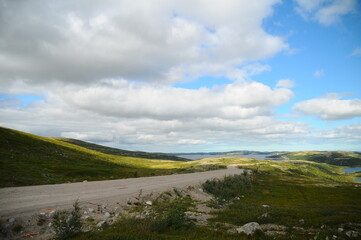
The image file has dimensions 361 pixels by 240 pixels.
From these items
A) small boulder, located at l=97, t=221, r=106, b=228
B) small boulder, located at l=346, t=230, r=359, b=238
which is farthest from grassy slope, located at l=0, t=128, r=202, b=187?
small boulder, located at l=346, t=230, r=359, b=238

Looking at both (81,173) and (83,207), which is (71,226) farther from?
(81,173)

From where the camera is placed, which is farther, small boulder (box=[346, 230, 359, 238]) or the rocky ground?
small boulder (box=[346, 230, 359, 238])

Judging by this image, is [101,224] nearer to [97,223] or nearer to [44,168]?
[97,223]

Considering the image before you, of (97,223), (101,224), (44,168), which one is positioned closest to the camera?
(101,224)

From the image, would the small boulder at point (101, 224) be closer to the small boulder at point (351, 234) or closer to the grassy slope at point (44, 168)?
the small boulder at point (351, 234)

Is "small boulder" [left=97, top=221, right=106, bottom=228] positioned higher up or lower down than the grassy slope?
higher up

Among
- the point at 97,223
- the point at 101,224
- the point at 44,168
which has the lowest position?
the point at 44,168

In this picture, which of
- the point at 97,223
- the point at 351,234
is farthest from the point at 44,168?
the point at 351,234

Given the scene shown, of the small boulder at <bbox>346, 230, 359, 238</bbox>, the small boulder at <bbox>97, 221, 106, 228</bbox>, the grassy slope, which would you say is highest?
the small boulder at <bbox>97, 221, 106, 228</bbox>

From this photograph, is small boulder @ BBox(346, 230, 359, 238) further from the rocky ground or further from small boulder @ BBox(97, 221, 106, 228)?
small boulder @ BBox(97, 221, 106, 228)

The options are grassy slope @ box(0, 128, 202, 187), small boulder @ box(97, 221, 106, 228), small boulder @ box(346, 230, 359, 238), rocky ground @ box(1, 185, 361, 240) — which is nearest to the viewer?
rocky ground @ box(1, 185, 361, 240)

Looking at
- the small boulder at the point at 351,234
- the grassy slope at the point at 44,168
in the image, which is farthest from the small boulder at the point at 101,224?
the grassy slope at the point at 44,168

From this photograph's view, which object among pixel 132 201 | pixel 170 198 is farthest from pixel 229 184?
pixel 132 201

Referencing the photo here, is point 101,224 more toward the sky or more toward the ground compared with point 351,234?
more toward the sky
